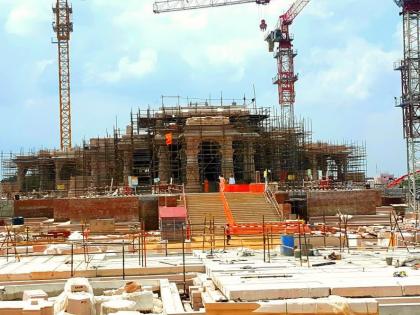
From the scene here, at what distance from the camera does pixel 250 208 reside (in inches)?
1341

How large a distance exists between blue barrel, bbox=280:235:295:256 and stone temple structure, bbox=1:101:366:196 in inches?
851

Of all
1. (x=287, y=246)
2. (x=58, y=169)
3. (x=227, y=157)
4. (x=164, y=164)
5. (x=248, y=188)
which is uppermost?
(x=227, y=157)

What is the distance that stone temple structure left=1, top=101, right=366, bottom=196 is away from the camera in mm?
45031

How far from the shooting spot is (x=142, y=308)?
1355cm

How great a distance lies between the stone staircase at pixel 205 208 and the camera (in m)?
32.4

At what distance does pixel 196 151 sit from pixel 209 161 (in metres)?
2.18

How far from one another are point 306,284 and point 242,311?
6.62ft

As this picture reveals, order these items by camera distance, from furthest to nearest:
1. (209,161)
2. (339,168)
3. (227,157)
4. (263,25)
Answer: (263,25) < (339,168) < (209,161) < (227,157)

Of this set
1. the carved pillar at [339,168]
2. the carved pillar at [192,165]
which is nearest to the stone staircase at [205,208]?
the carved pillar at [192,165]

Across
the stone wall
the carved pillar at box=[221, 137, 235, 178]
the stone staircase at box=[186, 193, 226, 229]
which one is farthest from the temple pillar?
the stone wall

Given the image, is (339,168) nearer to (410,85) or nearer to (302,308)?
(410,85)

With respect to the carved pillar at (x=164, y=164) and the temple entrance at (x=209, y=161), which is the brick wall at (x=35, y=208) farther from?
the temple entrance at (x=209, y=161)

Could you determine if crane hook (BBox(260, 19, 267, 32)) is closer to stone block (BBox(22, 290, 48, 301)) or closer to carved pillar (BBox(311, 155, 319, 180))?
carved pillar (BBox(311, 155, 319, 180))

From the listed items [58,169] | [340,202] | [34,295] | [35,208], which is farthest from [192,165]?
[34,295]
